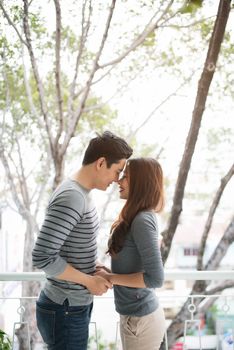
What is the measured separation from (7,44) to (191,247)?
162 inches

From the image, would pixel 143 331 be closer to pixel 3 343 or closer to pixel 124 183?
pixel 124 183

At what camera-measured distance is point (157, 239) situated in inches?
54.7

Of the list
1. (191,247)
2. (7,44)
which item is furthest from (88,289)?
(191,247)

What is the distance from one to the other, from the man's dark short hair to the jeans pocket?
1.60 feet

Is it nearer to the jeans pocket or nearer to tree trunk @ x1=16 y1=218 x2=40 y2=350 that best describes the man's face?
the jeans pocket

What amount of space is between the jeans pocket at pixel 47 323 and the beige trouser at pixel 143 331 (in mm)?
233

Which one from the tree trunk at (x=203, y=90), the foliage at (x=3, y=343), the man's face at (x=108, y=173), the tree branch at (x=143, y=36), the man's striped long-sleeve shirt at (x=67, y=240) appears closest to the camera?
the man's striped long-sleeve shirt at (x=67, y=240)

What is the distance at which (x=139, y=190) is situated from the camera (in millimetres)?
1433

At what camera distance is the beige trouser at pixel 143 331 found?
1.46 meters

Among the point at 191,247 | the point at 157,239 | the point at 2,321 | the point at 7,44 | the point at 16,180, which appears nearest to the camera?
the point at 157,239

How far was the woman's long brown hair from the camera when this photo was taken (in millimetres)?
1425

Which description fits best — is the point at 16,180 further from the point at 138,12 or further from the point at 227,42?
the point at 227,42

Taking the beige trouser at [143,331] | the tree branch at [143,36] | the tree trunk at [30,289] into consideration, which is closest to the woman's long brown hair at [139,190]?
the beige trouser at [143,331]

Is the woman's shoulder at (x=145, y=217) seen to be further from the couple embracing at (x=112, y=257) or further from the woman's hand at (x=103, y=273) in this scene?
the woman's hand at (x=103, y=273)
